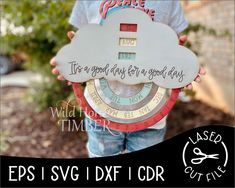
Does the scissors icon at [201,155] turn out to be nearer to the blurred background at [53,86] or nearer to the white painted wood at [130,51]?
the white painted wood at [130,51]

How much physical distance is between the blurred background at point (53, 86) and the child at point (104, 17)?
203mm

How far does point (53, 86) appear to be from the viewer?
4160 millimetres

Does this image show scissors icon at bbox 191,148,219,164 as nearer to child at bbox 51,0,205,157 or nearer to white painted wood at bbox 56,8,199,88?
child at bbox 51,0,205,157

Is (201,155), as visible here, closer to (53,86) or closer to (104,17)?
(104,17)

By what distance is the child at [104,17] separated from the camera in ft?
5.64

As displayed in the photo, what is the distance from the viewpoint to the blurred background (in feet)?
10.5

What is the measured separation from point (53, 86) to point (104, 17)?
8.33 feet

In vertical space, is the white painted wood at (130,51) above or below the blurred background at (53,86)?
above

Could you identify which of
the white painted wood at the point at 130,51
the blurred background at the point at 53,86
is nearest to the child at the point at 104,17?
the white painted wood at the point at 130,51

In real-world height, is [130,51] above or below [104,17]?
below

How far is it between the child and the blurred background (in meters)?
0.20

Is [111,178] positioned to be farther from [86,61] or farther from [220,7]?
[220,7]

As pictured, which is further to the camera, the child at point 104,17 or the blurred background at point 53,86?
the blurred background at point 53,86

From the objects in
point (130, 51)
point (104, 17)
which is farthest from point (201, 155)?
point (104, 17)
